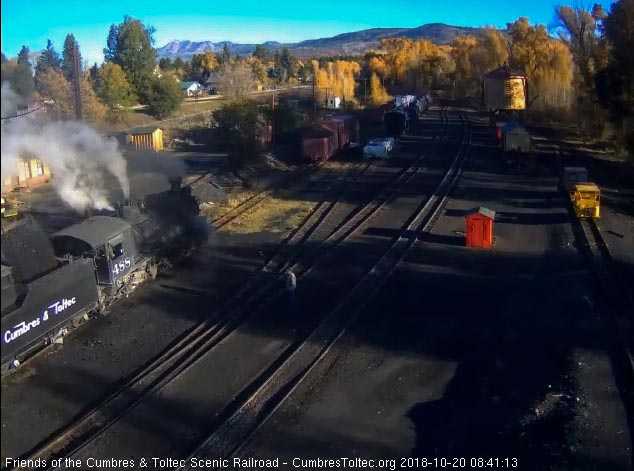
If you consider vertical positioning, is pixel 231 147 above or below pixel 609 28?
below

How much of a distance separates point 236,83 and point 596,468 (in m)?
51.4

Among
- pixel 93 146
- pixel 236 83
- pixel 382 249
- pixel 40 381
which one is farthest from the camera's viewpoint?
pixel 236 83

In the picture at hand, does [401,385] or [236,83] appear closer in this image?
[401,385]

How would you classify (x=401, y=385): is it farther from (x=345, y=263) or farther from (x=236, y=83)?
(x=236, y=83)

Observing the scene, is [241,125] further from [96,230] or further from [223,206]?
[96,230]

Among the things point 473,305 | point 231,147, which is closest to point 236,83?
point 231,147

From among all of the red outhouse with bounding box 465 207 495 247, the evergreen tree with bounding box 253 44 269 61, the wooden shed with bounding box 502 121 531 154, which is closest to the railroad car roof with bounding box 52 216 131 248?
Result: the red outhouse with bounding box 465 207 495 247

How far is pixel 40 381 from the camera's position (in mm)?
11031

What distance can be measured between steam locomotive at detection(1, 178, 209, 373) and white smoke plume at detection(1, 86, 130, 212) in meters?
1.26

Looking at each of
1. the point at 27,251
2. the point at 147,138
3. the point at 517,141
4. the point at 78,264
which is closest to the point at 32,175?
the point at 147,138

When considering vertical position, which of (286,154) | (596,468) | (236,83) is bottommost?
(596,468)

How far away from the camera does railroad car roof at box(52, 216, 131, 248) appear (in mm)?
12797

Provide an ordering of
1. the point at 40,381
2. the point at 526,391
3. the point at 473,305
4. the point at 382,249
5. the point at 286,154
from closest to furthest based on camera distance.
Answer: the point at 526,391
the point at 40,381
the point at 473,305
the point at 382,249
the point at 286,154

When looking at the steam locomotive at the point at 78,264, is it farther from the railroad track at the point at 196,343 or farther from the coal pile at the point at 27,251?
the railroad track at the point at 196,343
